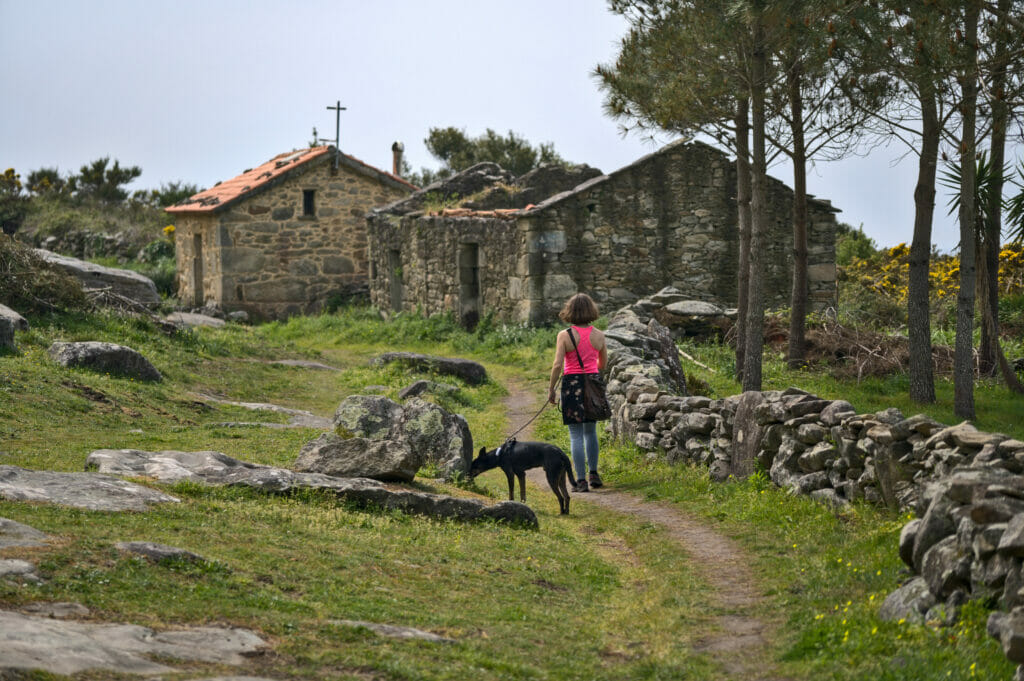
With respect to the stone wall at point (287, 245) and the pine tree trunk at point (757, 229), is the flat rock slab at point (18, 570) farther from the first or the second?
the stone wall at point (287, 245)

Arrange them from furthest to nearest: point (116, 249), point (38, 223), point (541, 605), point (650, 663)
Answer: point (38, 223) → point (116, 249) → point (541, 605) → point (650, 663)

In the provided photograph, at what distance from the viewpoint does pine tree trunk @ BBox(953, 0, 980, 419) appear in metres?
13.2

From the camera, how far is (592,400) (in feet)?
34.7

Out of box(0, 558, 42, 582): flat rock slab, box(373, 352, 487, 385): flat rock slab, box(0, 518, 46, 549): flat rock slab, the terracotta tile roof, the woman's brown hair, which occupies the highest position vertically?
the terracotta tile roof

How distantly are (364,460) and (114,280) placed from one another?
15207mm

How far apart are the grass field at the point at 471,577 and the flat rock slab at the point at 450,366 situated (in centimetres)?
630

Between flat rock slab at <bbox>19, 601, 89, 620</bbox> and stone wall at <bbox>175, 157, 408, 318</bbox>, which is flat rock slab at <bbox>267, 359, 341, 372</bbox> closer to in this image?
stone wall at <bbox>175, 157, 408, 318</bbox>

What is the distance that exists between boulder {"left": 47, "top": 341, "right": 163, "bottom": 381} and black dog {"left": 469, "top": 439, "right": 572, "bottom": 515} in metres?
6.89

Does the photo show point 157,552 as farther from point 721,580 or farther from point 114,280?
point 114,280

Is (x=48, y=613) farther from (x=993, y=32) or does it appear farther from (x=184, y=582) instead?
(x=993, y=32)

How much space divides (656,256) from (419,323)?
566cm

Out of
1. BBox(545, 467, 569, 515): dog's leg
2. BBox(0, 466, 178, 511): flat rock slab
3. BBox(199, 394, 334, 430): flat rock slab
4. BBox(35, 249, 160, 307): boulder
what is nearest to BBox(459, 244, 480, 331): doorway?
BBox(35, 249, 160, 307): boulder

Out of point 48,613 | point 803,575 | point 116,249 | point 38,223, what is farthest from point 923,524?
point 38,223

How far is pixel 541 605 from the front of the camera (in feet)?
21.7
